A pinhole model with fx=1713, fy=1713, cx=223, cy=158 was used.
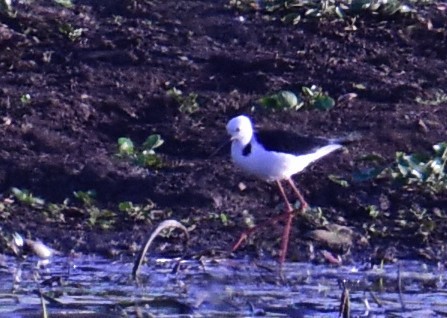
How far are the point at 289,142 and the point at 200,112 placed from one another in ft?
5.01

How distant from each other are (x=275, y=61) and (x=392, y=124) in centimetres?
141

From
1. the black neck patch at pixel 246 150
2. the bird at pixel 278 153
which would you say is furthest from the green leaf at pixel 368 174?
the black neck patch at pixel 246 150

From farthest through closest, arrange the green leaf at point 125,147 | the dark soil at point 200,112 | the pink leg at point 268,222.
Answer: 1. the green leaf at point 125,147
2. the dark soil at point 200,112
3. the pink leg at point 268,222

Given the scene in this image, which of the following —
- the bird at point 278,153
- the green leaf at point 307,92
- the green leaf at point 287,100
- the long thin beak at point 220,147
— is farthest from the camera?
the green leaf at point 307,92

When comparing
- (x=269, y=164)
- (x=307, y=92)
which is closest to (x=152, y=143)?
(x=269, y=164)

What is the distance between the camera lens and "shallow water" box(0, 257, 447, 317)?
376 inches

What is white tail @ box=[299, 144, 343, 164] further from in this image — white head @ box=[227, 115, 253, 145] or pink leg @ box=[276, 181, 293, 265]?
white head @ box=[227, 115, 253, 145]

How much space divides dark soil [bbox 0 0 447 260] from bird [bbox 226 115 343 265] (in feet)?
0.85

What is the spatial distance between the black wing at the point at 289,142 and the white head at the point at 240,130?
0.08 meters

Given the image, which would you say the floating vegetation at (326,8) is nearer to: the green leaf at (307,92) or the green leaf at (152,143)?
the green leaf at (307,92)

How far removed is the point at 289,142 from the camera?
38.9 feet

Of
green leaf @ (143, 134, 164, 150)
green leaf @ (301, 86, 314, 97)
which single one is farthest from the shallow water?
green leaf @ (301, 86, 314, 97)

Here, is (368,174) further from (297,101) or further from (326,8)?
(326,8)

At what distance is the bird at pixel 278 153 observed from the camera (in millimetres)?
11766
